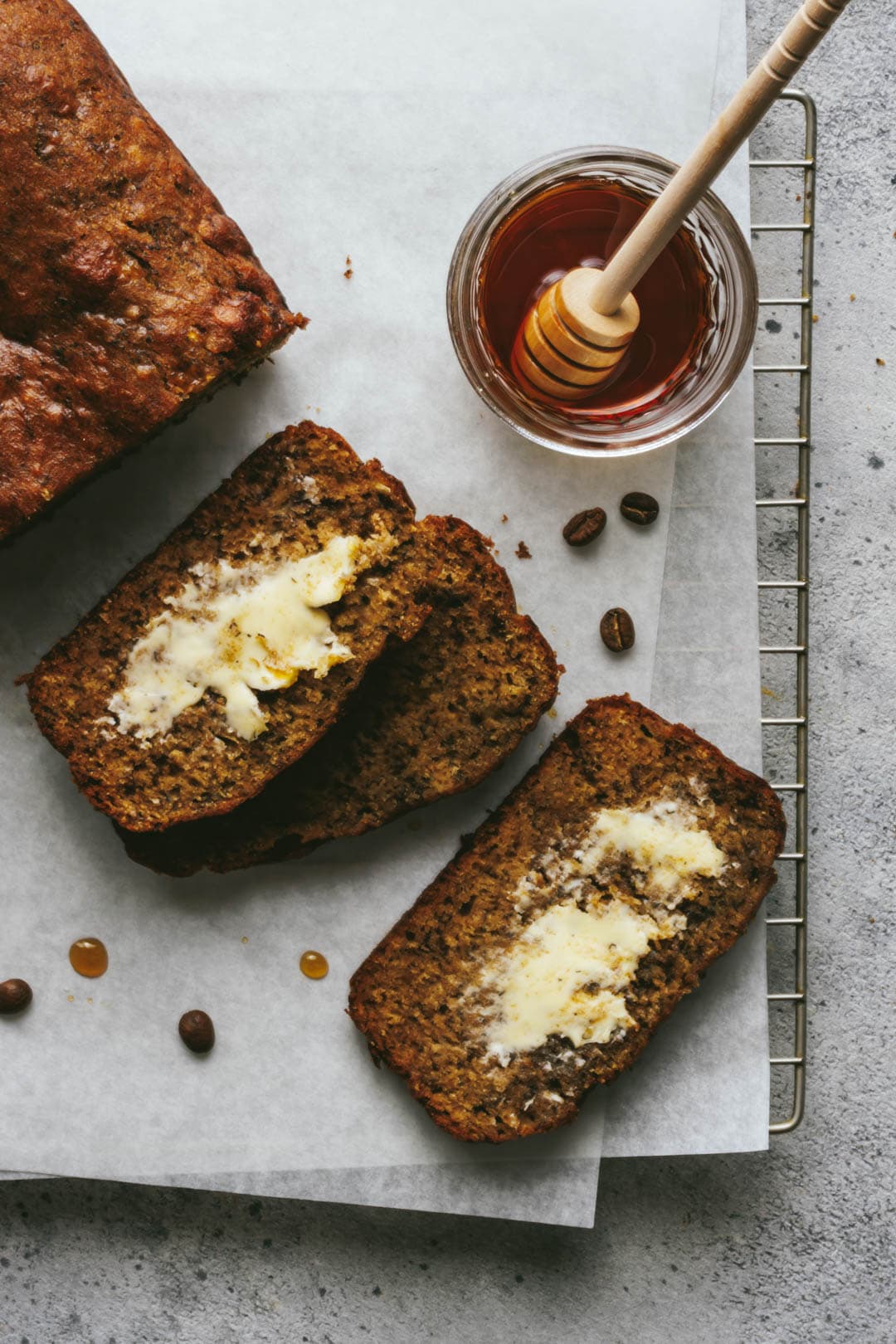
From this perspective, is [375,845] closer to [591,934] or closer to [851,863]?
[591,934]

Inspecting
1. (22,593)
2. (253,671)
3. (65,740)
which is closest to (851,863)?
(253,671)

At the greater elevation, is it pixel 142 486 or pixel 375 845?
pixel 142 486

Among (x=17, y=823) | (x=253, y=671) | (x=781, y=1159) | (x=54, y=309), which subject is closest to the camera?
(x=54, y=309)

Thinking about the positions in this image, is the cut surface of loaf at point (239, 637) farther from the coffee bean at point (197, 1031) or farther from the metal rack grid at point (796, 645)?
the metal rack grid at point (796, 645)

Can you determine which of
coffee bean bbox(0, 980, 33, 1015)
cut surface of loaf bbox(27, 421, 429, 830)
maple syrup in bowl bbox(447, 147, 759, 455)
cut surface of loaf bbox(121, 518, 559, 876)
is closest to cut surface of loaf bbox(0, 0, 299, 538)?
cut surface of loaf bbox(27, 421, 429, 830)

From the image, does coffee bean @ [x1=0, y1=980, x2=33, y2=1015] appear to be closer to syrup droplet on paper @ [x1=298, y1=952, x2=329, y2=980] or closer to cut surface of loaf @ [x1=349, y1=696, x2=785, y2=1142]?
syrup droplet on paper @ [x1=298, y1=952, x2=329, y2=980]

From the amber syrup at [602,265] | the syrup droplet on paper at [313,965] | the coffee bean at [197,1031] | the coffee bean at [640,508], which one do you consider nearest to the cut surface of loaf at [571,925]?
the syrup droplet on paper at [313,965]
